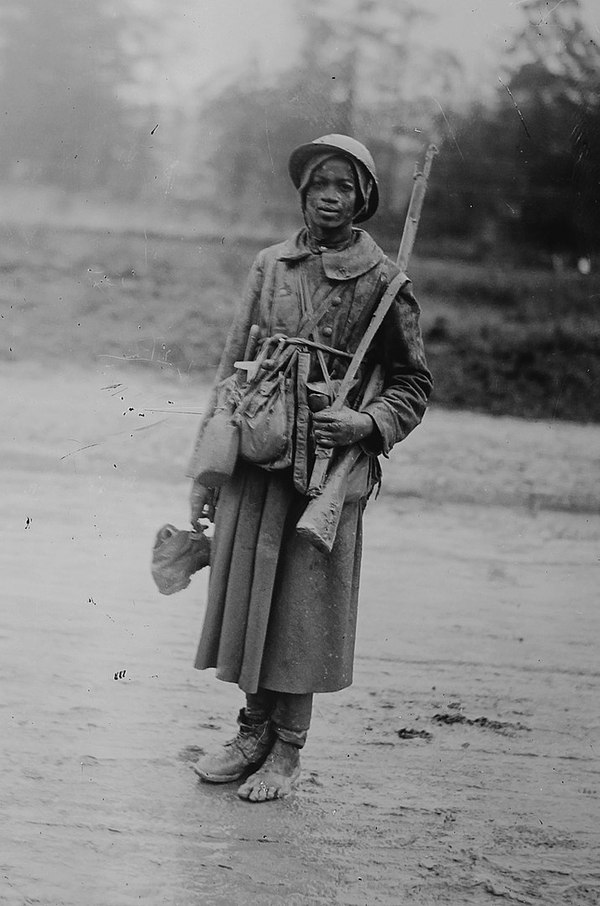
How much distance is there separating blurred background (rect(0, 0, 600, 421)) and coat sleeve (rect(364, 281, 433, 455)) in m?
2.07

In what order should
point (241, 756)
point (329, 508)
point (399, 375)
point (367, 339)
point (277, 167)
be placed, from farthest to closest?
point (277, 167) → point (241, 756) → point (399, 375) → point (367, 339) → point (329, 508)

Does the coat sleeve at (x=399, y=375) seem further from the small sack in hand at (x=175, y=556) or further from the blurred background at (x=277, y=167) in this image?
the blurred background at (x=277, y=167)

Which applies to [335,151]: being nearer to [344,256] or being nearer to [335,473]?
[344,256]

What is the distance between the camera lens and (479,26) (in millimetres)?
5539

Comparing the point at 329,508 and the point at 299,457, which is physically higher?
the point at 299,457

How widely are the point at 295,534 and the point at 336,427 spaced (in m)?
0.39

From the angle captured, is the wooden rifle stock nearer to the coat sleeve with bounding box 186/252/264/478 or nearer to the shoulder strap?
the shoulder strap

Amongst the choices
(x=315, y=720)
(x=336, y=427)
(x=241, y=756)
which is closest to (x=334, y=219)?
(x=336, y=427)

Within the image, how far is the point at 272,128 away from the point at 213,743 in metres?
4.43

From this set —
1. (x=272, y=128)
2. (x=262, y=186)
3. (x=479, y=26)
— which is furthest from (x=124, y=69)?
(x=262, y=186)

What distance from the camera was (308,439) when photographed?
303 centimetres

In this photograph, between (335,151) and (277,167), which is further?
(277,167)

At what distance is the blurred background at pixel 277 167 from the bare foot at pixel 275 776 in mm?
3106

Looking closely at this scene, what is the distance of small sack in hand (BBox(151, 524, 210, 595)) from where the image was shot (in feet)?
10.7
